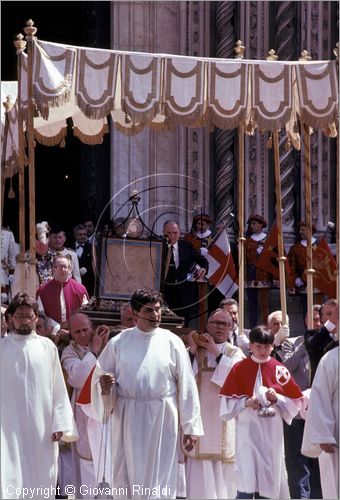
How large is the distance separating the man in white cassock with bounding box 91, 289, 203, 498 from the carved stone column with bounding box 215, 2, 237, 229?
321 inches

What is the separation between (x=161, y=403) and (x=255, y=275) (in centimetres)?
638

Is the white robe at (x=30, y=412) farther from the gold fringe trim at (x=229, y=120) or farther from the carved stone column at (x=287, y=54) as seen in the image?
the carved stone column at (x=287, y=54)

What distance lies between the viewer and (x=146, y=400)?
42.3 ft

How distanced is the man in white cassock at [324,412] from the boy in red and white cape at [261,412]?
0.89 metres

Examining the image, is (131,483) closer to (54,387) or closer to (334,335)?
(54,387)

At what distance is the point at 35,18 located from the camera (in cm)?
2289

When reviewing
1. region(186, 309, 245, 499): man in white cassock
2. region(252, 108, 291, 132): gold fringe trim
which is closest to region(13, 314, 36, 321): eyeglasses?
region(186, 309, 245, 499): man in white cassock

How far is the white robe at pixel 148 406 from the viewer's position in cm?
1284

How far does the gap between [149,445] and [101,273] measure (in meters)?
2.88

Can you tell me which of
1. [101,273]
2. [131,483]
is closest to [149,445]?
[131,483]

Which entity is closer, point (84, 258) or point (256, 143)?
point (84, 258)

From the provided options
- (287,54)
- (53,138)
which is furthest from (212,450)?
(287,54)

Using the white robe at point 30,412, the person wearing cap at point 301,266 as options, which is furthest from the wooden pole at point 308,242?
the person wearing cap at point 301,266

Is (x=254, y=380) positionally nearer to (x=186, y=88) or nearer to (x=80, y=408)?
(x=80, y=408)
